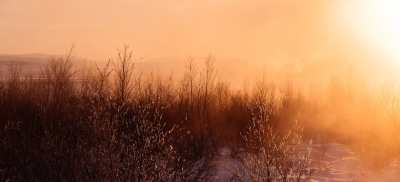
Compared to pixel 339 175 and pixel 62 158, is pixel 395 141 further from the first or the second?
pixel 62 158

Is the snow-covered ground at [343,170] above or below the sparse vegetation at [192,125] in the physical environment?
below

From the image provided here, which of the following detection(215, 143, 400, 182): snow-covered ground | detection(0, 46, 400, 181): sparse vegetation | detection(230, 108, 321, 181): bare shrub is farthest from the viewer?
detection(215, 143, 400, 182): snow-covered ground

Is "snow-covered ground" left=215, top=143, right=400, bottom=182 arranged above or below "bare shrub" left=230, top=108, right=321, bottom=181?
below

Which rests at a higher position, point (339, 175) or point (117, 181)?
point (117, 181)

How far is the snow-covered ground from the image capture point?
7844mm

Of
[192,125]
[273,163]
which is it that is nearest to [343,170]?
[273,163]

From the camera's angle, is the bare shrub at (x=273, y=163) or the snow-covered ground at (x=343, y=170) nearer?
the bare shrub at (x=273, y=163)

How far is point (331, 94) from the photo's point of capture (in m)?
12.5

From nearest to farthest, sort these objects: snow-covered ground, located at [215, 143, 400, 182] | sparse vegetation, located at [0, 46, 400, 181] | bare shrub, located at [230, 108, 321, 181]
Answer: bare shrub, located at [230, 108, 321, 181], sparse vegetation, located at [0, 46, 400, 181], snow-covered ground, located at [215, 143, 400, 182]

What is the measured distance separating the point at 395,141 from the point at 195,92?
5.14 m

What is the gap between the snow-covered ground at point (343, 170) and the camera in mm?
7844

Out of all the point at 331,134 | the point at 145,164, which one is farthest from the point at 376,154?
the point at 145,164

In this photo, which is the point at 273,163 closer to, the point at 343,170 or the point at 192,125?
the point at 343,170

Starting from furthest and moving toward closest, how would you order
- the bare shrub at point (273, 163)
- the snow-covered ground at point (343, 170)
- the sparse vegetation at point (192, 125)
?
1. the snow-covered ground at point (343, 170)
2. the sparse vegetation at point (192, 125)
3. the bare shrub at point (273, 163)
